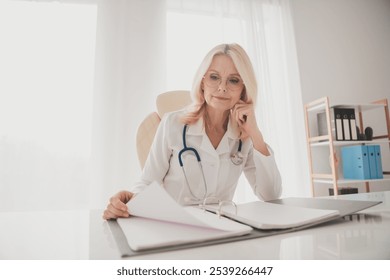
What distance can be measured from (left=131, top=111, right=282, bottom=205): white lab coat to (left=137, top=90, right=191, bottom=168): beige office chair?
134 mm

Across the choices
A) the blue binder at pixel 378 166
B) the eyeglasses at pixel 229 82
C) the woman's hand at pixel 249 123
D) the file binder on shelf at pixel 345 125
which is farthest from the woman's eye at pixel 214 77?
the blue binder at pixel 378 166

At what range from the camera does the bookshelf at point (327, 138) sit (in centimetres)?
230

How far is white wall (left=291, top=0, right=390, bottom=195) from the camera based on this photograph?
108 inches

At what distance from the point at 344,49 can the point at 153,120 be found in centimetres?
273

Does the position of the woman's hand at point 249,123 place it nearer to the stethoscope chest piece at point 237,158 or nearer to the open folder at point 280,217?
the stethoscope chest piece at point 237,158

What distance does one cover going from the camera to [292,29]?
102 inches

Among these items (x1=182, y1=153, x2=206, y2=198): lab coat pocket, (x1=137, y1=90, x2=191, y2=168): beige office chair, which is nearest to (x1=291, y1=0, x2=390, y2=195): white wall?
(x1=137, y1=90, x2=191, y2=168): beige office chair

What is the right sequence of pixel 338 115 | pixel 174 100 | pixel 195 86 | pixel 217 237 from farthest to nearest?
pixel 338 115 → pixel 174 100 → pixel 195 86 → pixel 217 237

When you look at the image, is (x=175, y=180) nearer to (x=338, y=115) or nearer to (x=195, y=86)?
(x=195, y=86)

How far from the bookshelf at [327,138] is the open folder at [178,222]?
2.04 m

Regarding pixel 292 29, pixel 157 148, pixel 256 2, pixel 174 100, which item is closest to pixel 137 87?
pixel 174 100

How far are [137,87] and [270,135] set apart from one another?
132cm

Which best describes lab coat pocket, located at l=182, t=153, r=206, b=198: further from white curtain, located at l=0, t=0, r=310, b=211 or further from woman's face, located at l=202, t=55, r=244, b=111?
white curtain, located at l=0, t=0, r=310, b=211

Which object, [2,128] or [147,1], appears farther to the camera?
[147,1]
